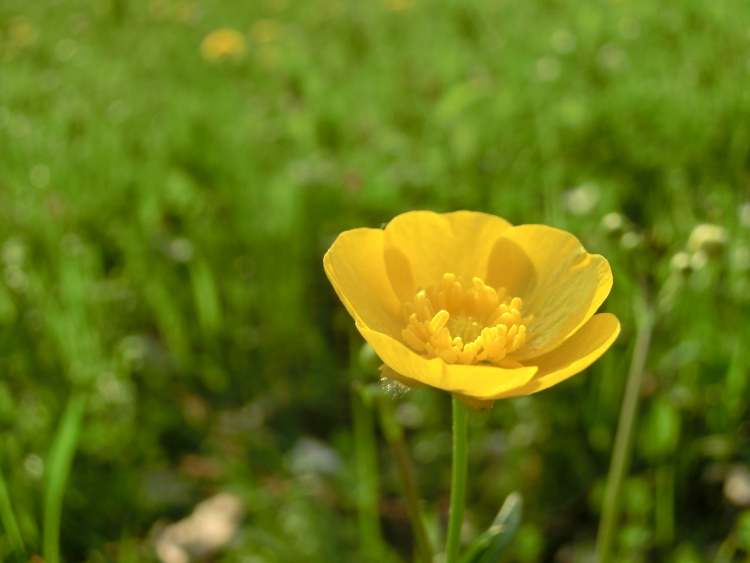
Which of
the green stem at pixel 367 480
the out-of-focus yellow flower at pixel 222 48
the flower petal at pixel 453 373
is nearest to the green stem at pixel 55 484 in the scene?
the green stem at pixel 367 480

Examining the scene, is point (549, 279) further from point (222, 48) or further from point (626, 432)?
point (222, 48)

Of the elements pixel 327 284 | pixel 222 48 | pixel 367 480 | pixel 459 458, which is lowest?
pixel 367 480

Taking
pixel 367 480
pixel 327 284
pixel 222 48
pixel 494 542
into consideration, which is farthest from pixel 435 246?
pixel 222 48

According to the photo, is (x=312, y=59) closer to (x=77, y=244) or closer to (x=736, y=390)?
(x=77, y=244)

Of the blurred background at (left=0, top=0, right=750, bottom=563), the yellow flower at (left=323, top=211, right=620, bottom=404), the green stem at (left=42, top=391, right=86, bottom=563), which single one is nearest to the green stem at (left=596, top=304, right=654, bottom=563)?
the blurred background at (left=0, top=0, right=750, bottom=563)

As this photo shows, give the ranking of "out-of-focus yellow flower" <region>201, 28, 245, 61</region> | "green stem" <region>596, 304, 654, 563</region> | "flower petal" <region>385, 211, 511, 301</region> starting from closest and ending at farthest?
"flower petal" <region>385, 211, 511, 301</region> → "green stem" <region>596, 304, 654, 563</region> → "out-of-focus yellow flower" <region>201, 28, 245, 61</region>

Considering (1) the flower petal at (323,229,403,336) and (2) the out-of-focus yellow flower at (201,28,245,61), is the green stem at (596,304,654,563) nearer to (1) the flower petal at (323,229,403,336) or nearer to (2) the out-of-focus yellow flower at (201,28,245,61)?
(1) the flower petal at (323,229,403,336)

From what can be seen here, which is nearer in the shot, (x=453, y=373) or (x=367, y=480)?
(x=453, y=373)

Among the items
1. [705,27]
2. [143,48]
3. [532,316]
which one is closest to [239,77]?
[143,48]
